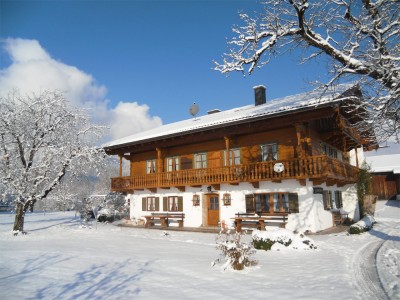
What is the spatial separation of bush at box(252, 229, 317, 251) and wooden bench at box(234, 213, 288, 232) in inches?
180

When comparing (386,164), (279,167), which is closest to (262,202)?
(279,167)

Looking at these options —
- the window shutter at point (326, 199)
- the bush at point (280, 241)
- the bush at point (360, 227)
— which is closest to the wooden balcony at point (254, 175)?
the window shutter at point (326, 199)

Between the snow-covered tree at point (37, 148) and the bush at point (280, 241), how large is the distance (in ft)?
38.3

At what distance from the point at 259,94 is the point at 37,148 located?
51.0 ft

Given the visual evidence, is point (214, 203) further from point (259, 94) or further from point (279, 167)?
point (259, 94)

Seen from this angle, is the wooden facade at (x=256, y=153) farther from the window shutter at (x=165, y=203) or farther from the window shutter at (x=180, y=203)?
the window shutter at (x=165, y=203)

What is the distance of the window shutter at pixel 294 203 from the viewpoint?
16.5 metres

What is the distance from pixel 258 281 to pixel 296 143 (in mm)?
11299

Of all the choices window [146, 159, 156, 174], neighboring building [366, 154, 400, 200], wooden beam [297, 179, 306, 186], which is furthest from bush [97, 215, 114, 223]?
neighboring building [366, 154, 400, 200]

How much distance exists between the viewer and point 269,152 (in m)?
18.3

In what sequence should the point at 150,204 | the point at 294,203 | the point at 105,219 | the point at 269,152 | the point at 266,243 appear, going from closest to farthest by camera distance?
the point at 266,243, the point at 294,203, the point at 269,152, the point at 150,204, the point at 105,219

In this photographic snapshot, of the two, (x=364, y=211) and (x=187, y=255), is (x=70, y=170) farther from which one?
(x=364, y=211)

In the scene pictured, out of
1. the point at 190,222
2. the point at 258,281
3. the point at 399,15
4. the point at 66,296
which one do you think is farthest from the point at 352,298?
the point at 190,222

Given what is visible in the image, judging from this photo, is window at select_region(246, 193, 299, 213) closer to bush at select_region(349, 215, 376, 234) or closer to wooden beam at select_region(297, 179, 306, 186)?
wooden beam at select_region(297, 179, 306, 186)
